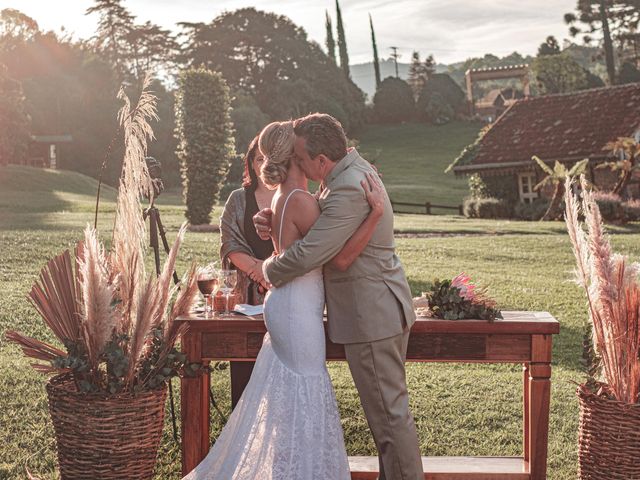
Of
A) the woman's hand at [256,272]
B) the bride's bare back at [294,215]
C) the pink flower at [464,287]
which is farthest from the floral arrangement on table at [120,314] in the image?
the pink flower at [464,287]

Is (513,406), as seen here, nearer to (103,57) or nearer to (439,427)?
(439,427)

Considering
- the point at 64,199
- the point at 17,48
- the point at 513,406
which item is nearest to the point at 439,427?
the point at 513,406

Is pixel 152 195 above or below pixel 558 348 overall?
above

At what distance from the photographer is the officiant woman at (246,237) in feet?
18.6

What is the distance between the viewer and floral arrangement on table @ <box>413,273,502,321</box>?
15.8 feet

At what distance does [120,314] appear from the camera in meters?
4.82

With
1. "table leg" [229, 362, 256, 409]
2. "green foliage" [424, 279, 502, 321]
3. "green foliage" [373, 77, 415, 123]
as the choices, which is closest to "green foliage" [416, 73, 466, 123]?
"green foliage" [373, 77, 415, 123]

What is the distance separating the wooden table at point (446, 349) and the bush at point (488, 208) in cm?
2634

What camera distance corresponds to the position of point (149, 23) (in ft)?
207

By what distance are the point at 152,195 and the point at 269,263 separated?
4.69 ft

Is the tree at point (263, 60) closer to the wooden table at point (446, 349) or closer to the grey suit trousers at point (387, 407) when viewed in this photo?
the wooden table at point (446, 349)

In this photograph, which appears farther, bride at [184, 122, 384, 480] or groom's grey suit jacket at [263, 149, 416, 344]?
bride at [184, 122, 384, 480]

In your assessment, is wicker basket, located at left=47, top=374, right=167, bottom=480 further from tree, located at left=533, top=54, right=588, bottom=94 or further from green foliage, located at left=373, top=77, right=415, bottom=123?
green foliage, located at left=373, top=77, right=415, bottom=123

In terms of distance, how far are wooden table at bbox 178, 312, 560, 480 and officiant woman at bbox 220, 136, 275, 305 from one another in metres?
0.72
